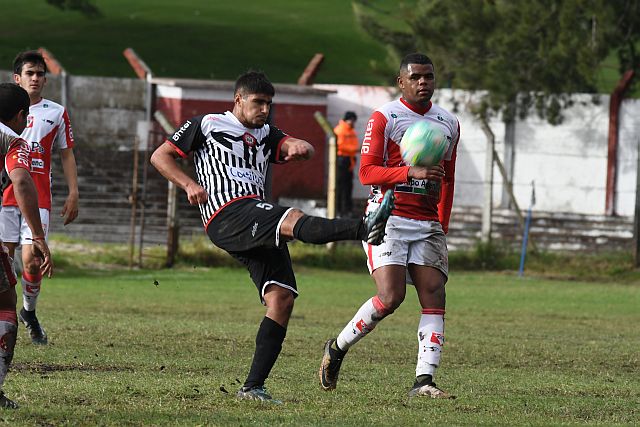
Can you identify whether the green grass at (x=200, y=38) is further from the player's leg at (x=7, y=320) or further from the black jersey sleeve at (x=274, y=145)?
the player's leg at (x=7, y=320)

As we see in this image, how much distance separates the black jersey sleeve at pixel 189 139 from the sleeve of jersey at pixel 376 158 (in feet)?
3.62

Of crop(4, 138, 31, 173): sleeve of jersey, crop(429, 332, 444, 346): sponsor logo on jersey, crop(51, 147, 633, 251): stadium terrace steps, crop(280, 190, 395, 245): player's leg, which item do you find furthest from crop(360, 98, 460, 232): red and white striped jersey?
crop(51, 147, 633, 251): stadium terrace steps

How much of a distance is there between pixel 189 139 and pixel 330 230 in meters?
1.34

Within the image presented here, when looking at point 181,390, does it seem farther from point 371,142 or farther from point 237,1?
point 237,1

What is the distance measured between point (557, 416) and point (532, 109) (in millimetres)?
22287

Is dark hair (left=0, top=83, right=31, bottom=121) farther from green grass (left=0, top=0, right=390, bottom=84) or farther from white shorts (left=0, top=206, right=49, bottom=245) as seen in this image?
green grass (left=0, top=0, right=390, bottom=84)

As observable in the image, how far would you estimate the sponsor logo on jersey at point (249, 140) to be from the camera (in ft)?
28.2

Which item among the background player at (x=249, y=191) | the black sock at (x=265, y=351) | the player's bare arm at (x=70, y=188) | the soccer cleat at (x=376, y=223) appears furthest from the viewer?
the player's bare arm at (x=70, y=188)

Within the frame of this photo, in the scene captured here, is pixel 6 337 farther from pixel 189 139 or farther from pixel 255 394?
pixel 189 139

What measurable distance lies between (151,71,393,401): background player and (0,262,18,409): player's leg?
1.22m

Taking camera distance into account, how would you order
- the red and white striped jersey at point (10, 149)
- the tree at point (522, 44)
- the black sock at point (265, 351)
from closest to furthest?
the red and white striped jersey at point (10, 149), the black sock at point (265, 351), the tree at point (522, 44)

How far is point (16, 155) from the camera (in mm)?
7352

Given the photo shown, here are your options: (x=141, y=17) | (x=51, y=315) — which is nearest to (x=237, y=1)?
(x=141, y=17)

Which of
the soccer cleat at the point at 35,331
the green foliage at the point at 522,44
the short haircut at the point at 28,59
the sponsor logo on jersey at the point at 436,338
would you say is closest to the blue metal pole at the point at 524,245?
the green foliage at the point at 522,44
